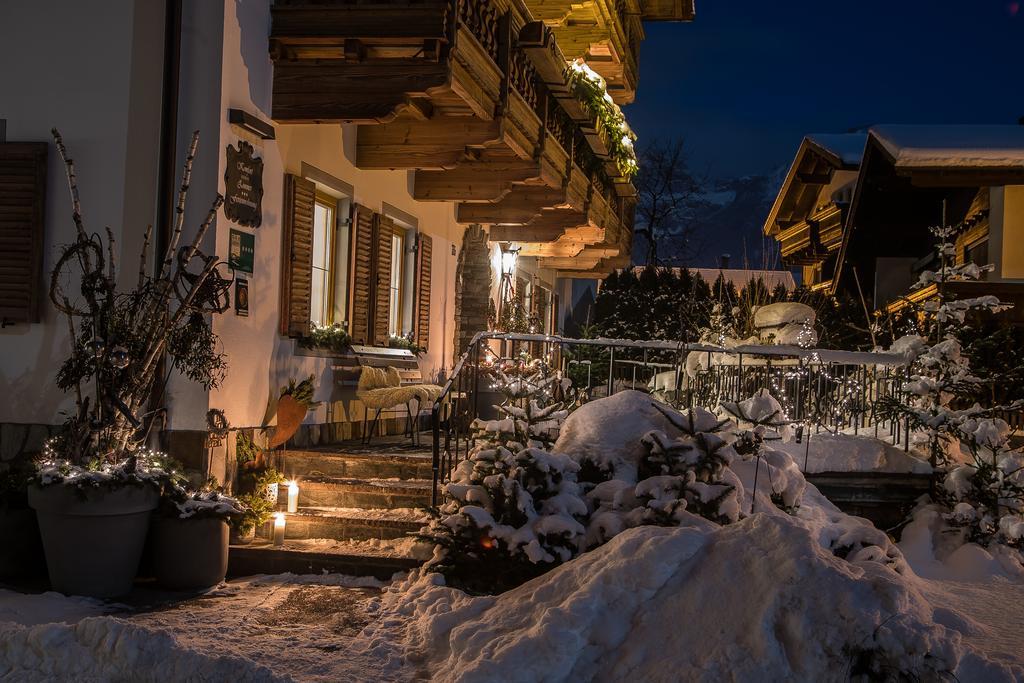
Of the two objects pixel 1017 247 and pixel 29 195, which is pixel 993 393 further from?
pixel 29 195

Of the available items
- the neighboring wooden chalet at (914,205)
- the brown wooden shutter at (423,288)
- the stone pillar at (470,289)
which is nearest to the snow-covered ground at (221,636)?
the brown wooden shutter at (423,288)

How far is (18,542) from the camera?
22.1 ft

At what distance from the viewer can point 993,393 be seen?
10.1 metres

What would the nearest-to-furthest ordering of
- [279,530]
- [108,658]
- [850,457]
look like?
[108,658] < [279,530] < [850,457]

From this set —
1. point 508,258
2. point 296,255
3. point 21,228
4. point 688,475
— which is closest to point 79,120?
point 21,228

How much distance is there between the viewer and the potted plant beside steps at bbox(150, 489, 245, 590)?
666 centimetres

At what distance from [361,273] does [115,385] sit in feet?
13.5

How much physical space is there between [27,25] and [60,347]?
264 centimetres

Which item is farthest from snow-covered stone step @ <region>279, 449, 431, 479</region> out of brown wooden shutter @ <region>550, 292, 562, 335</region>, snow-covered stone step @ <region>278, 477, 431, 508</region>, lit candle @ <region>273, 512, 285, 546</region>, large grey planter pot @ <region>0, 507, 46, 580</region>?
brown wooden shutter @ <region>550, 292, 562, 335</region>

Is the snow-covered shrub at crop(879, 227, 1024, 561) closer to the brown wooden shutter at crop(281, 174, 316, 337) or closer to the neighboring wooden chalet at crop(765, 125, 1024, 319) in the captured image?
the neighboring wooden chalet at crop(765, 125, 1024, 319)

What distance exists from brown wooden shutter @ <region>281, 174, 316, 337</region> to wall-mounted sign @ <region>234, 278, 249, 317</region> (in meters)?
0.72

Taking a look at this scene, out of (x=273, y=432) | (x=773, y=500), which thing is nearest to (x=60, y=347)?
(x=273, y=432)

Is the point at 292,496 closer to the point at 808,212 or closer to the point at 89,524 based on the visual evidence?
the point at 89,524

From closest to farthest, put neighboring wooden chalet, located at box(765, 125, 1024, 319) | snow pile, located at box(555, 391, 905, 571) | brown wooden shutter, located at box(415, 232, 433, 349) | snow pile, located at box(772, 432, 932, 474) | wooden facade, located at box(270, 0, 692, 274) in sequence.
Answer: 1. snow pile, located at box(555, 391, 905, 571)
2. wooden facade, located at box(270, 0, 692, 274)
3. snow pile, located at box(772, 432, 932, 474)
4. brown wooden shutter, located at box(415, 232, 433, 349)
5. neighboring wooden chalet, located at box(765, 125, 1024, 319)
